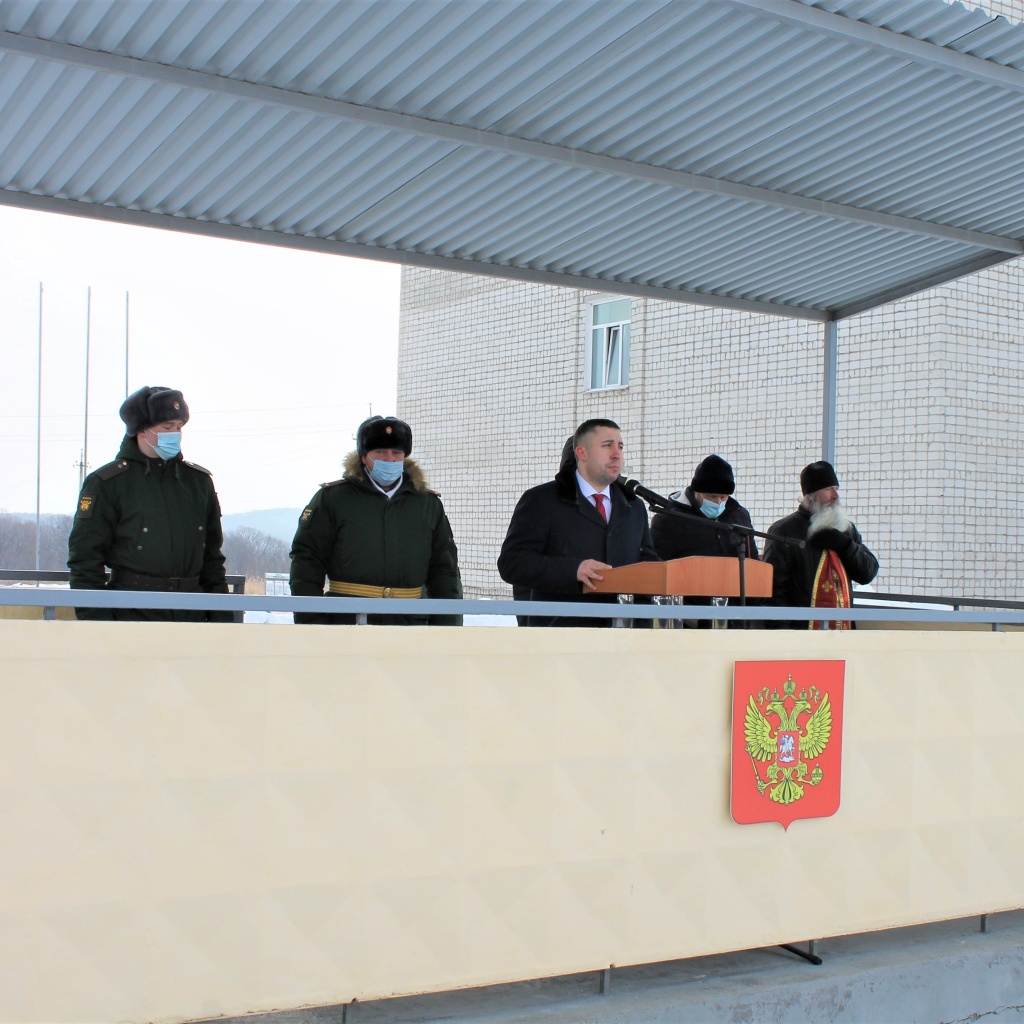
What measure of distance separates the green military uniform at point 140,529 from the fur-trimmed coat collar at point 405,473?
56cm

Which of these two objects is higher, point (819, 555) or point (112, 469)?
point (112, 469)

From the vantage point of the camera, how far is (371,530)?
4574 millimetres

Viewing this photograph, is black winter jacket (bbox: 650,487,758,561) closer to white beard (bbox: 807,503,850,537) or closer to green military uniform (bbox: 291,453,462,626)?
white beard (bbox: 807,503,850,537)

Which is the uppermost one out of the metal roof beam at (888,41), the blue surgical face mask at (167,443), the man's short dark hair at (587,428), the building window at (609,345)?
the building window at (609,345)

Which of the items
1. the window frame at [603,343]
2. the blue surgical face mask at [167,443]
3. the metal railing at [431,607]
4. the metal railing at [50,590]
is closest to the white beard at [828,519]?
the metal railing at [431,607]

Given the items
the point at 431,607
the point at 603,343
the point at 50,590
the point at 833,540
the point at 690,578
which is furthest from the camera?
the point at 603,343

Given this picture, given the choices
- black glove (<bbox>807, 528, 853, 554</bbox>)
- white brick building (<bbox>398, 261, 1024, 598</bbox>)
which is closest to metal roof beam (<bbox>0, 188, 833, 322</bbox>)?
black glove (<bbox>807, 528, 853, 554</bbox>)

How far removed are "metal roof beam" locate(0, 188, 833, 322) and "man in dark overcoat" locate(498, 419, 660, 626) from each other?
7.81ft

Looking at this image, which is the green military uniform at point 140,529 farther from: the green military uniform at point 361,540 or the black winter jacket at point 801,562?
the black winter jacket at point 801,562

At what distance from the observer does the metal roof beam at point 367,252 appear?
594 centimetres

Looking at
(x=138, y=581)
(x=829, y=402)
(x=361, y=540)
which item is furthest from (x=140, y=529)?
(x=829, y=402)

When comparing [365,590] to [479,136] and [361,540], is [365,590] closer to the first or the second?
[361,540]

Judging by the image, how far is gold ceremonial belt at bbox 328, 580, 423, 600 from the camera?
4.55m

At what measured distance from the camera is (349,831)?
3352mm
